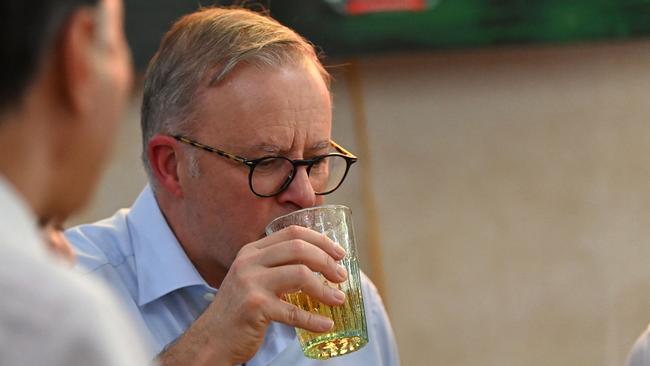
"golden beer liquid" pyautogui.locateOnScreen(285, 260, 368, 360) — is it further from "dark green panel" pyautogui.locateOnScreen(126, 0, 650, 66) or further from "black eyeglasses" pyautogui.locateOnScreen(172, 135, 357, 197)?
"dark green panel" pyautogui.locateOnScreen(126, 0, 650, 66)

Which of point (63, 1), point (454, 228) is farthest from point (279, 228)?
point (454, 228)

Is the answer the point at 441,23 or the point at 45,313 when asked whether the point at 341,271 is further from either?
the point at 441,23

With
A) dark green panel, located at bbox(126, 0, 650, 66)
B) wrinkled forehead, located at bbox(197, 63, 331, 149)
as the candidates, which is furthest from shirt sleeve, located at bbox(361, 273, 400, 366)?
dark green panel, located at bbox(126, 0, 650, 66)

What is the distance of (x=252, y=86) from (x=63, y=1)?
1252mm

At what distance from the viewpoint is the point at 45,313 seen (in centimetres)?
81

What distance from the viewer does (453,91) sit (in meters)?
4.29

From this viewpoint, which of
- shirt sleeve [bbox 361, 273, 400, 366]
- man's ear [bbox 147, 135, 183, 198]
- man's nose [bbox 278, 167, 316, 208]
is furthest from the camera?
shirt sleeve [bbox 361, 273, 400, 366]

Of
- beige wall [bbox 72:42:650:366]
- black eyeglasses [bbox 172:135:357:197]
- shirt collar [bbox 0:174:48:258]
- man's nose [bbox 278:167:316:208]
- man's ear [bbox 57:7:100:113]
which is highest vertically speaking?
man's ear [bbox 57:7:100:113]

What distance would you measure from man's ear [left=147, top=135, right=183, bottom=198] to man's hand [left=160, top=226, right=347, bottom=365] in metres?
0.42

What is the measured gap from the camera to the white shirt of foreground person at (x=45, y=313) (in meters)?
0.81

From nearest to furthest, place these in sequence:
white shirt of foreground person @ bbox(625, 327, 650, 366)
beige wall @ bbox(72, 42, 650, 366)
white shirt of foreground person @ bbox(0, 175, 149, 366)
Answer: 1. white shirt of foreground person @ bbox(0, 175, 149, 366)
2. white shirt of foreground person @ bbox(625, 327, 650, 366)
3. beige wall @ bbox(72, 42, 650, 366)

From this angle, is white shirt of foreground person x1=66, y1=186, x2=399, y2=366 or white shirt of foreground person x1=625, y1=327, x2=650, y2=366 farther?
white shirt of foreground person x1=66, y1=186, x2=399, y2=366

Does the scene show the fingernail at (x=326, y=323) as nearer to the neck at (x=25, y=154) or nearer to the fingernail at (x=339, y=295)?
the fingernail at (x=339, y=295)

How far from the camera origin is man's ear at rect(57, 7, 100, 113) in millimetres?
914
